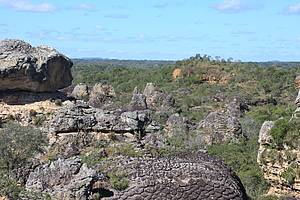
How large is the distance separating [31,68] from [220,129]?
37.4ft

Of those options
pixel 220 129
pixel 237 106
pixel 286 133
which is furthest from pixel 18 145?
pixel 237 106

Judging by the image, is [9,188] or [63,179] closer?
[63,179]

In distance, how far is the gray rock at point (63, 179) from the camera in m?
7.32

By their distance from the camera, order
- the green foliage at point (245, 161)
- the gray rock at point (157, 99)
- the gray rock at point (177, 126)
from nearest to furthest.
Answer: the green foliage at point (245, 161)
the gray rock at point (177, 126)
the gray rock at point (157, 99)

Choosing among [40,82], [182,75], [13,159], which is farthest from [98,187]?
[182,75]

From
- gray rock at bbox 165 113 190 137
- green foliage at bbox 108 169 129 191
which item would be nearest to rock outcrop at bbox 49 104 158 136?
gray rock at bbox 165 113 190 137

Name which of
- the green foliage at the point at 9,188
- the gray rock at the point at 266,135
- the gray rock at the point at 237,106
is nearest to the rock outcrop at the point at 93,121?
the gray rock at the point at 266,135

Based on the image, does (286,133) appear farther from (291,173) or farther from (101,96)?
(101,96)

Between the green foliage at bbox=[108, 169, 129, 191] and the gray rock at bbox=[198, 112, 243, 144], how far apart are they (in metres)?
24.1

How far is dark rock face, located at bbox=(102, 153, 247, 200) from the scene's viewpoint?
725 cm

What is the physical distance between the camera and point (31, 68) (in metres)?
25.6

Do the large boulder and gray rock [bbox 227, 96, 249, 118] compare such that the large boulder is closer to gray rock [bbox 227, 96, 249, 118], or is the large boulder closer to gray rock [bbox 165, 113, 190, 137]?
gray rock [bbox 165, 113, 190, 137]

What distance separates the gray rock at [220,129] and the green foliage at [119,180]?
79.0 feet

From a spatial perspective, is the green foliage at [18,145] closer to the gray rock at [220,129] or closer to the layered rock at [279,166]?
the layered rock at [279,166]
